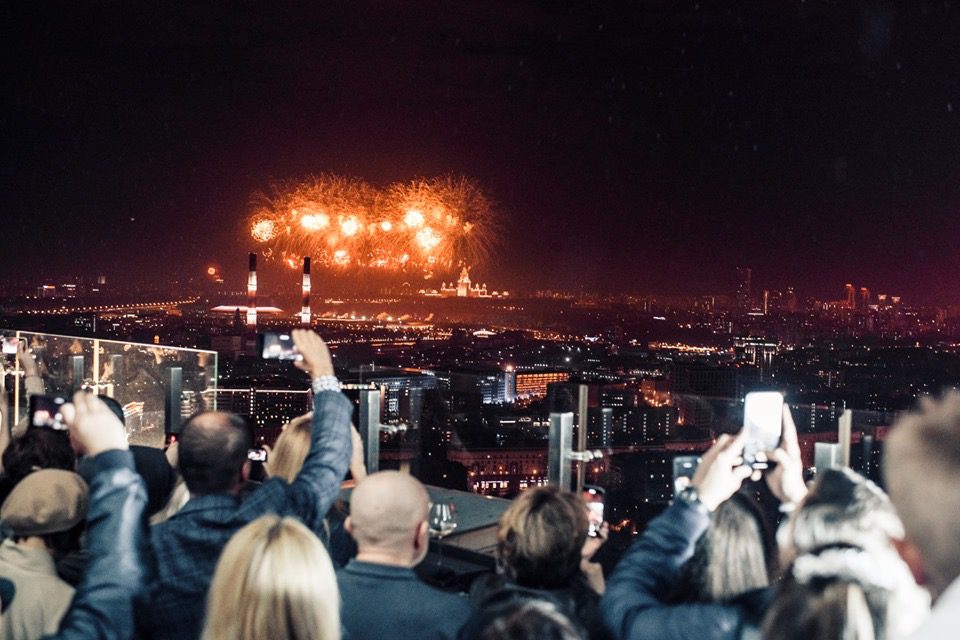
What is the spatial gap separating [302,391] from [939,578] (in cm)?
640

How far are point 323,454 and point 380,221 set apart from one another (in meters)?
13.2

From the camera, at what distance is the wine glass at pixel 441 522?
477 centimetres

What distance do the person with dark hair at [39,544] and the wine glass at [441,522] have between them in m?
2.20

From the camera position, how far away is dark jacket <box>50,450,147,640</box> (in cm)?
226

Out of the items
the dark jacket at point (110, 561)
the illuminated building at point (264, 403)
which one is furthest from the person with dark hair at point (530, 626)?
the illuminated building at point (264, 403)

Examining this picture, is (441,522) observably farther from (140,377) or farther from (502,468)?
(140,377)

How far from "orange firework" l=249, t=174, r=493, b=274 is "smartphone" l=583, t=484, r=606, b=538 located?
1179 centimetres

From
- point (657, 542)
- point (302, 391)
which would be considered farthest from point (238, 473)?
point (302, 391)

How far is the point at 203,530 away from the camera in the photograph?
264 cm

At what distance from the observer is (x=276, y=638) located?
1964 millimetres

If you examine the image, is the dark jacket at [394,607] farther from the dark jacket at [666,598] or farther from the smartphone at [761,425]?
the smartphone at [761,425]

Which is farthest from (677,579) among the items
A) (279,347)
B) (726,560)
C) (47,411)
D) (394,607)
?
(47,411)

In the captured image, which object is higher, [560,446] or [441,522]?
[560,446]

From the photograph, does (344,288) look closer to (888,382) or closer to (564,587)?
(888,382)
